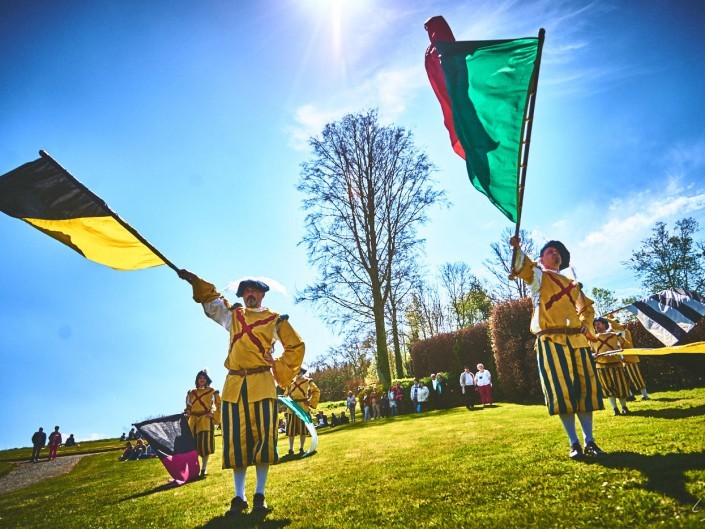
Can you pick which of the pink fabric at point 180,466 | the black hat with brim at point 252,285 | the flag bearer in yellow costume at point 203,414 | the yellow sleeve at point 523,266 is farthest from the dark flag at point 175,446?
the yellow sleeve at point 523,266

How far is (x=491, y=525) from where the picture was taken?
2.35 metres

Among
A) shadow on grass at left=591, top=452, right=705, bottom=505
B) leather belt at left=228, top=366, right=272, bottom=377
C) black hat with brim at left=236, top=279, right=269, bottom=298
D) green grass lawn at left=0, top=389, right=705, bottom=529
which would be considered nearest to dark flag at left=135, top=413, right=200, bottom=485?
green grass lawn at left=0, top=389, right=705, bottom=529

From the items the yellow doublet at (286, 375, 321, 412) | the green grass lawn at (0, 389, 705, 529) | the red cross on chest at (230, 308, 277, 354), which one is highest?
the red cross on chest at (230, 308, 277, 354)

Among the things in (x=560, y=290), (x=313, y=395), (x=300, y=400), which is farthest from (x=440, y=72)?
(x=313, y=395)

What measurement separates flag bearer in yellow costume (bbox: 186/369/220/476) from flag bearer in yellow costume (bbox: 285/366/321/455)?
1.74 m

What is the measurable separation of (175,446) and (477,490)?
4.84m

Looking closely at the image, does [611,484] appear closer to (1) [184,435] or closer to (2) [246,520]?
(2) [246,520]

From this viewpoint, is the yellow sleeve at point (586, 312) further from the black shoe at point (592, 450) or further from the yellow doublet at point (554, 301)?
the black shoe at point (592, 450)

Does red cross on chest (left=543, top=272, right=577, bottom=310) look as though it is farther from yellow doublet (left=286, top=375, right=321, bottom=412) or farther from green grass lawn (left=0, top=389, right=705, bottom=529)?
yellow doublet (left=286, top=375, right=321, bottom=412)

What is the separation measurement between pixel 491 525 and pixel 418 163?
65.5 feet

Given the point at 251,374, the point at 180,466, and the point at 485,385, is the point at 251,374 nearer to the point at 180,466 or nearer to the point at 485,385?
the point at 180,466

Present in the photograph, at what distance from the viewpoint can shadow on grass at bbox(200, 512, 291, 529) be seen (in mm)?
3088

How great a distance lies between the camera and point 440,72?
4801 millimetres

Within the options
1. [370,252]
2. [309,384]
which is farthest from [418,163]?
[309,384]
